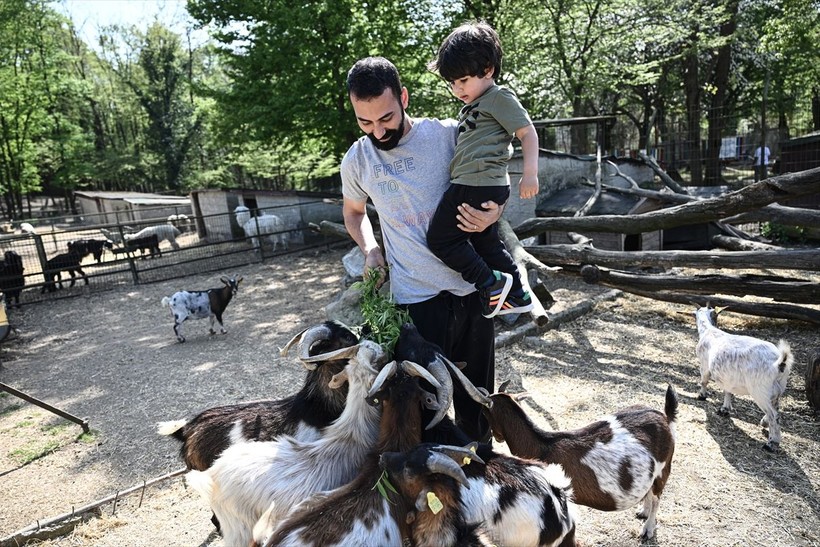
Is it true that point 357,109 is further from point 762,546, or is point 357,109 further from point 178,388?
point 178,388

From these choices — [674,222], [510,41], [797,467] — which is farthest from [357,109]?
[510,41]

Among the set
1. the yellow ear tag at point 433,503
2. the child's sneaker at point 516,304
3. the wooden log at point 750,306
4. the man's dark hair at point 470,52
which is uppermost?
the man's dark hair at point 470,52

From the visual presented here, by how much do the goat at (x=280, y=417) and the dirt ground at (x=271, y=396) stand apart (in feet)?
2.36

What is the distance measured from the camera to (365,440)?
101 inches

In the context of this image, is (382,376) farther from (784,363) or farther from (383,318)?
(784,363)

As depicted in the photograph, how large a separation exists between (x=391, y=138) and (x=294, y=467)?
1.60 meters

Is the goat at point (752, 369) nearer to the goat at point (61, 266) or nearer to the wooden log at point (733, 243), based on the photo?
the wooden log at point (733, 243)

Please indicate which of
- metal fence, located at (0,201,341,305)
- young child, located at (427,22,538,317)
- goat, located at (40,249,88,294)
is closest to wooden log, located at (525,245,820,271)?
young child, located at (427,22,538,317)

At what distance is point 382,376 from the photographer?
224 cm

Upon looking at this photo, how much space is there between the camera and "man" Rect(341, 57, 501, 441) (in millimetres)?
2299

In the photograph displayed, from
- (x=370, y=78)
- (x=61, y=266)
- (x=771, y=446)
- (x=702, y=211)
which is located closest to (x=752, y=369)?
(x=771, y=446)

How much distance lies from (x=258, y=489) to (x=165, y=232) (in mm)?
15311

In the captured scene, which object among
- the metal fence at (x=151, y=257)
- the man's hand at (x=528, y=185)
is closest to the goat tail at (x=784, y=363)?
the man's hand at (x=528, y=185)

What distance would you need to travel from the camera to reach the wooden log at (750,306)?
613cm
